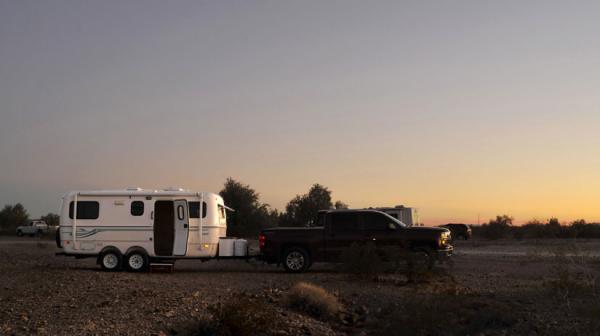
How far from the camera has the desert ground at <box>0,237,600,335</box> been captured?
37.1ft

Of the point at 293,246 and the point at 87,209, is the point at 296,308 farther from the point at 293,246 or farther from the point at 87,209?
the point at 87,209

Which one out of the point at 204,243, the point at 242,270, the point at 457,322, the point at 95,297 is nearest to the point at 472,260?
the point at 242,270

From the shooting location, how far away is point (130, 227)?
72.7 ft

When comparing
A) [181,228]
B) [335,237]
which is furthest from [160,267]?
[335,237]

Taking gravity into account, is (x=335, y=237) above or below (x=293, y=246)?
above

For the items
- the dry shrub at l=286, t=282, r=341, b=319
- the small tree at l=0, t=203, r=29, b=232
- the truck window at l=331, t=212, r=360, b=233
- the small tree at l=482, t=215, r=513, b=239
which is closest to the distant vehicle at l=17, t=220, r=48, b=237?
the small tree at l=0, t=203, r=29, b=232

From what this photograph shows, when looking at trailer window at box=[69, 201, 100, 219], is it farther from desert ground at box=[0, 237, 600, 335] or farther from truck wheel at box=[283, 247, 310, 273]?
truck wheel at box=[283, 247, 310, 273]

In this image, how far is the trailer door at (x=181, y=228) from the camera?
2212 centimetres

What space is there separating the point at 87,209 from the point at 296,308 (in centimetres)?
1102

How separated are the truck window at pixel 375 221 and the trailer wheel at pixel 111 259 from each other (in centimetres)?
813

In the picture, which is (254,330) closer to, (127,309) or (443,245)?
(127,309)

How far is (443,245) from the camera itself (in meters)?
20.9

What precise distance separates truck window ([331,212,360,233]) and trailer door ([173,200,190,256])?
4866 mm

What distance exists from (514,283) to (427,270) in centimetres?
253
